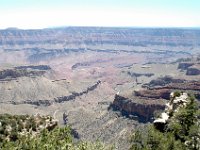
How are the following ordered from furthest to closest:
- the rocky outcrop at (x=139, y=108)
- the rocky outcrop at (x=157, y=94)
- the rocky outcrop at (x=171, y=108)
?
the rocky outcrop at (x=157, y=94), the rocky outcrop at (x=139, y=108), the rocky outcrop at (x=171, y=108)

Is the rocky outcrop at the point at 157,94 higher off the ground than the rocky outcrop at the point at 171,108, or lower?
lower

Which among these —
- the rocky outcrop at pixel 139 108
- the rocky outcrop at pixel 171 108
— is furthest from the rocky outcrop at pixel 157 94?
the rocky outcrop at pixel 171 108

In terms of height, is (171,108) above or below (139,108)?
above

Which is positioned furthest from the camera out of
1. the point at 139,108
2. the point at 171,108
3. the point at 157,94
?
the point at 157,94

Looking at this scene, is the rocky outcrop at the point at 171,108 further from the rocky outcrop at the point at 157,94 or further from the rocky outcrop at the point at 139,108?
the rocky outcrop at the point at 157,94

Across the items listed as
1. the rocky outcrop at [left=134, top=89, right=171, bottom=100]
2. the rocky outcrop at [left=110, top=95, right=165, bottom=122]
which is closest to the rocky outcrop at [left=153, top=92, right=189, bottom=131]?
the rocky outcrop at [left=110, top=95, right=165, bottom=122]

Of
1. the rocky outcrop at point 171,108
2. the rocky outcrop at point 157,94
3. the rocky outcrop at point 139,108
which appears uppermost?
the rocky outcrop at point 171,108

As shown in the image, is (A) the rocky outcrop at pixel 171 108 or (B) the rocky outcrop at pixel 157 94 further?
(B) the rocky outcrop at pixel 157 94

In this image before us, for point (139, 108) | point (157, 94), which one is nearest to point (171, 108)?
point (139, 108)

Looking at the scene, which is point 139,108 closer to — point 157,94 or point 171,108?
point 157,94

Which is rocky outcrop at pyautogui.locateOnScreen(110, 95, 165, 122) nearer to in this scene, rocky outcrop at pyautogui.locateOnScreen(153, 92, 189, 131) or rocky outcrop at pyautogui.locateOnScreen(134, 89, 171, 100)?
rocky outcrop at pyautogui.locateOnScreen(134, 89, 171, 100)
